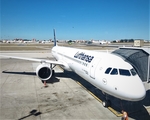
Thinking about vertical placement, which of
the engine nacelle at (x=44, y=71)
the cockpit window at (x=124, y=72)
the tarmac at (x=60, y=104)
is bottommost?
the tarmac at (x=60, y=104)

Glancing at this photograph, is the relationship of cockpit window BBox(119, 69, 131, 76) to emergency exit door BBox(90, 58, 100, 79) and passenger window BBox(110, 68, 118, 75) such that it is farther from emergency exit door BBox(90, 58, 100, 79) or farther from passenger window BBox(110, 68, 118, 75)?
emergency exit door BBox(90, 58, 100, 79)

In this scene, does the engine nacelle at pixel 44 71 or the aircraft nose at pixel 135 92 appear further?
the engine nacelle at pixel 44 71

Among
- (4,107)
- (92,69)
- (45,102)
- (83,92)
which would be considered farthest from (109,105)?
(4,107)

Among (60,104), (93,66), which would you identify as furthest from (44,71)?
(93,66)

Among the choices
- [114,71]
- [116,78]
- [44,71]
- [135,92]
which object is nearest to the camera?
[135,92]

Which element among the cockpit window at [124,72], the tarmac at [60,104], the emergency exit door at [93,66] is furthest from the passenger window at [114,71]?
the tarmac at [60,104]

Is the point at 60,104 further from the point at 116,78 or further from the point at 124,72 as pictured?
the point at 124,72

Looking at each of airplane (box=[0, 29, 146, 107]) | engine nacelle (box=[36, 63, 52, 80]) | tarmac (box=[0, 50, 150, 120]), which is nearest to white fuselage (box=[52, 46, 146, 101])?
airplane (box=[0, 29, 146, 107])

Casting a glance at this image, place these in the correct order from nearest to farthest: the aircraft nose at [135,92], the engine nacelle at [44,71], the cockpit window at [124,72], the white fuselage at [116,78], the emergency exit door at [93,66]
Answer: the aircraft nose at [135,92] < the white fuselage at [116,78] < the cockpit window at [124,72] < the emergency exit door at [93,66] < the engine nacelle at [44,71]

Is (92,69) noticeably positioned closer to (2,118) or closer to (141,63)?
(141,63)

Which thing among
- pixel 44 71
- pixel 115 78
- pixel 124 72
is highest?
pixel 124 72

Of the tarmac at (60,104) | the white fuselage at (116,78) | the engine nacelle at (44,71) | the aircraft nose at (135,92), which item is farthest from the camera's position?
the engine nacelle at (44,71)

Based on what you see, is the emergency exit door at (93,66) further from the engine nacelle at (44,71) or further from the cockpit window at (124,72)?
the engine nacelle at (44,71)

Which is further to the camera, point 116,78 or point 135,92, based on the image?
point 116,78
